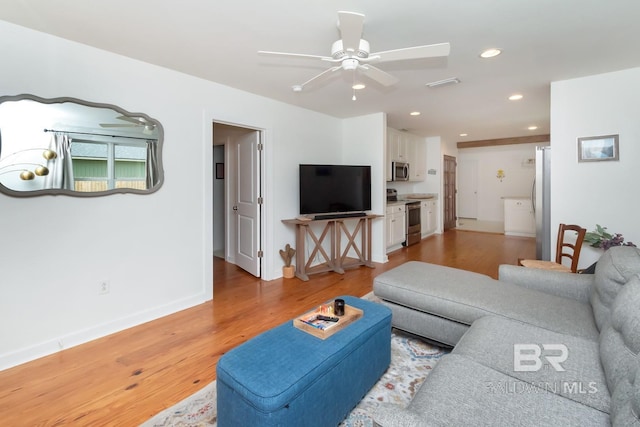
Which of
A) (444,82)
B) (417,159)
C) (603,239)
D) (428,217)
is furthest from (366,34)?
(428,217)

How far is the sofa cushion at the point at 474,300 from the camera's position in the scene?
5.72ft

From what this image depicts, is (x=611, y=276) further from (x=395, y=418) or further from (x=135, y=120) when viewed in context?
(x=135, y=120)

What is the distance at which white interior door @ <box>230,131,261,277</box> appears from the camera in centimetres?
407

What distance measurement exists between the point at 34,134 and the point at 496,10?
3.32m

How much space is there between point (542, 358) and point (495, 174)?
29.0ft

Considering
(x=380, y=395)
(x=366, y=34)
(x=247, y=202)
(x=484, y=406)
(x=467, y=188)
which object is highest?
(x=366, y=34)

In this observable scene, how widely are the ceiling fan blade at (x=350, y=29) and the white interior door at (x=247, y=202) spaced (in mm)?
2310

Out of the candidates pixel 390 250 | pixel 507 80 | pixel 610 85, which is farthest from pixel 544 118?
pixel 390 250

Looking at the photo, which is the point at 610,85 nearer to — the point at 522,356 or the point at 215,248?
the point at 522,356

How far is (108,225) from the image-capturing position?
261cm

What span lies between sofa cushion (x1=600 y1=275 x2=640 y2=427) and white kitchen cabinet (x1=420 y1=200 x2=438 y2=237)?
5.62 m

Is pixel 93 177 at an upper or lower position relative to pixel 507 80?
lower

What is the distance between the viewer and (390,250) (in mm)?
5754

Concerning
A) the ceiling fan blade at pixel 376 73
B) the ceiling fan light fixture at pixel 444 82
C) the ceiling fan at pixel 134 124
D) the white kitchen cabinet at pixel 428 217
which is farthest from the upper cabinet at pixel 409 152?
the ceiling fan at pixel 134 124
